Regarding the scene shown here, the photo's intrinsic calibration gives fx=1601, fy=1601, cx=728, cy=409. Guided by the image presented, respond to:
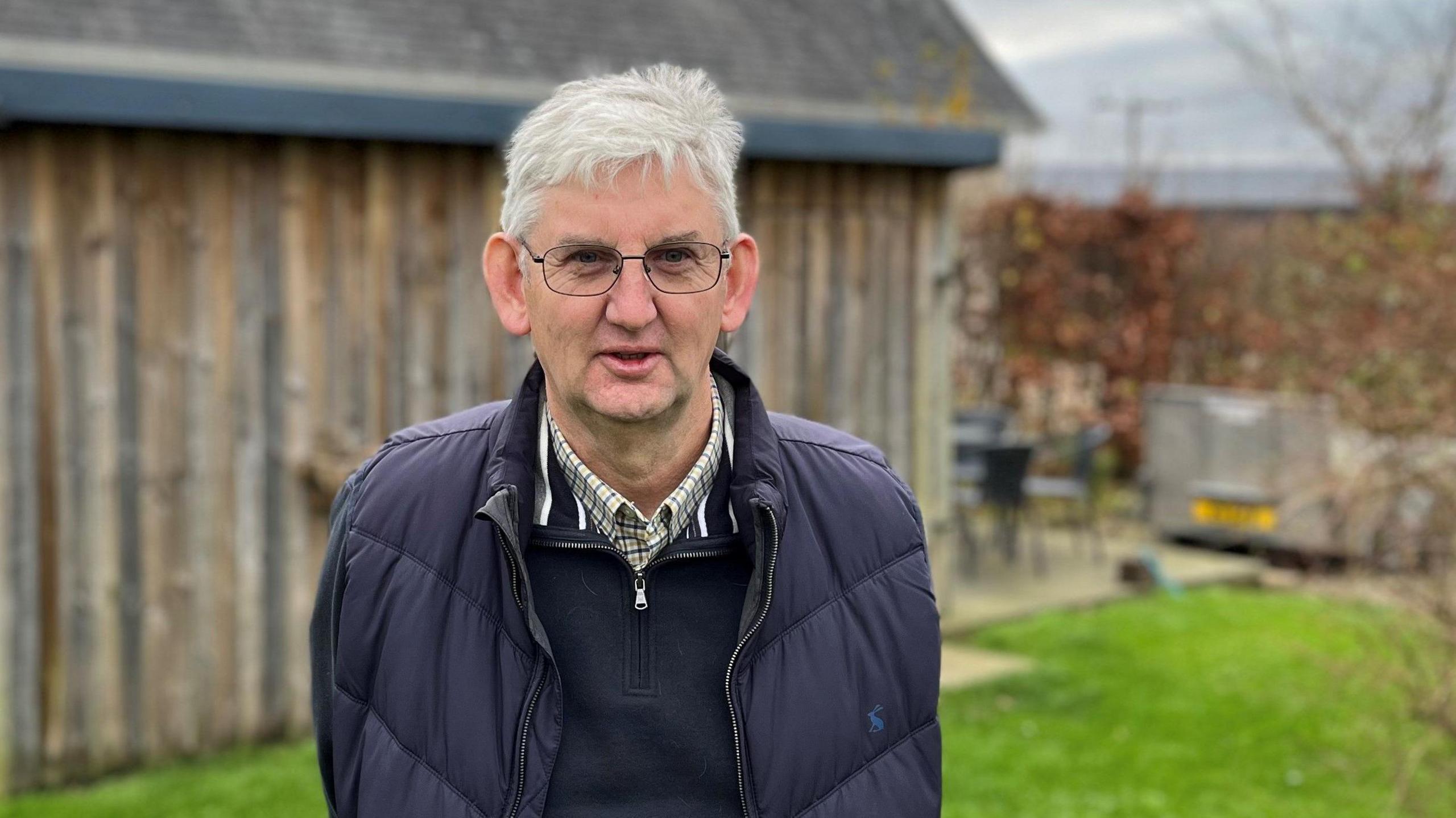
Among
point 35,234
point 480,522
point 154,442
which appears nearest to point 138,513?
point 154,442

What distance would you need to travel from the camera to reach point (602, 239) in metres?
2.20

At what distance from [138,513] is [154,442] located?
27 cm

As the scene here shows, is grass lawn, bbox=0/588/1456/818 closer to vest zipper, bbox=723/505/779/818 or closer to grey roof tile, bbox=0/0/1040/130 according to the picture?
grey roof tile, bbox=0/0/1040/130

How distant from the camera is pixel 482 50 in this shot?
737 centimetres

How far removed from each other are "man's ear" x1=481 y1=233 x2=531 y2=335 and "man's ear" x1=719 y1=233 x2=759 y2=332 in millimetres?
300

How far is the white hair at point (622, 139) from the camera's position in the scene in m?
2.14

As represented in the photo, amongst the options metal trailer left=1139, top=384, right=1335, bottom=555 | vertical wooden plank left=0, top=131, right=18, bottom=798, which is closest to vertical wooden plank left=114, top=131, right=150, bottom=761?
vertical wooden plank left=0, top=131, right=18, bottom=798

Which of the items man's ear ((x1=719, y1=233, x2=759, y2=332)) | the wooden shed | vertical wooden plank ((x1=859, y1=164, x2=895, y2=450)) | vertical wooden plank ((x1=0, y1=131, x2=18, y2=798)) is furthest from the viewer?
vertical wooden plank ((x1=859, y1=164, x2=895, y2=450))

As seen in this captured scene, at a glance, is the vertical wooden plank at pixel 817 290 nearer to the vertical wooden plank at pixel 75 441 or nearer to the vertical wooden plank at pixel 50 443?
the vertical wooden plank at pixel 75 441

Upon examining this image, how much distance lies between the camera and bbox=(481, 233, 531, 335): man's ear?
7.73 ft

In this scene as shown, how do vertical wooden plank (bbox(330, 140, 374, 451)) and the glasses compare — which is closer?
the glasses

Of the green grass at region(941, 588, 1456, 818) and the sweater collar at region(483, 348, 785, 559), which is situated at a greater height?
the sweater collar at region(483, 348, 785, 559)

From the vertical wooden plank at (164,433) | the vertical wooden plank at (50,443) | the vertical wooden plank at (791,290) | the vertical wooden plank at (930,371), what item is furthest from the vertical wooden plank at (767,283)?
the vertical wooden plank at (50,443)

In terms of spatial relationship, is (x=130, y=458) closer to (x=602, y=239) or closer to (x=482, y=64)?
(x=482, y=64)
